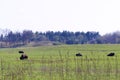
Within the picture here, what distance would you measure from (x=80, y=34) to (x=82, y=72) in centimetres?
15631

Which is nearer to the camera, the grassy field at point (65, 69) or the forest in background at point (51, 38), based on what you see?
the grassy field at point (65, 69)

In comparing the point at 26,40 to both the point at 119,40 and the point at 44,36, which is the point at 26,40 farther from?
the point at 119,40

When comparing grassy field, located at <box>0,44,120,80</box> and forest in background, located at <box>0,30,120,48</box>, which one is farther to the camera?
forest in background, located at <box>0,30,120,48</box>

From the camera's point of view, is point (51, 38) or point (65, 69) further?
point (51, 38)

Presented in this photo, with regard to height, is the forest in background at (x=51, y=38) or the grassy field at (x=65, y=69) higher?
the forest in background at (x=51, y=38)

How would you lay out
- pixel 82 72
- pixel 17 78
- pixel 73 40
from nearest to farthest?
pixel 17 78 < pixel 82 72 < pixel 73 40

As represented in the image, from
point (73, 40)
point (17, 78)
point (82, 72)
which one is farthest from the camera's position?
point (73, 40)

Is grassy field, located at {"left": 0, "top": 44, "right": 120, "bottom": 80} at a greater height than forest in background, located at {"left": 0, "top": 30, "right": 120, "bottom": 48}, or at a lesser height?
lesser

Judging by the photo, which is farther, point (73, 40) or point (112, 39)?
point (112, 39)

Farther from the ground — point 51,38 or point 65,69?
point 51,38

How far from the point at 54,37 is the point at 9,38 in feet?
72.7

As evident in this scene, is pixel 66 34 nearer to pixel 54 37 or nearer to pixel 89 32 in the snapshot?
Result: pixel 54 37

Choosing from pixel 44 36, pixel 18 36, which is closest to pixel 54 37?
pixel 44 36

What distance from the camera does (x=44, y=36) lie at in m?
174
